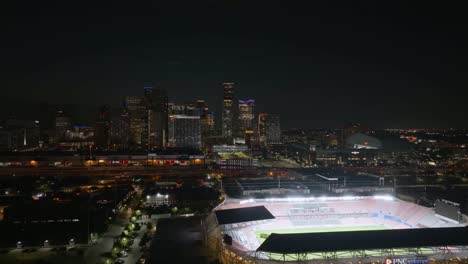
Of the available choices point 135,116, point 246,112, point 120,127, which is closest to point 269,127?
point 246,112

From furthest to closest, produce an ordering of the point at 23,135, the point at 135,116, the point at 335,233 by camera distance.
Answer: the point at 135,116 → the point at 23,135 → the point at 335,233

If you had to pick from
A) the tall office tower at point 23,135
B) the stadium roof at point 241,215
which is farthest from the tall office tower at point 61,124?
the stadium roof at point 241,215

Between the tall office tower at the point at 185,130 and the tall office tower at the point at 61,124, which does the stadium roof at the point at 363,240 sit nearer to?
the tall office tower at the point at 185,130

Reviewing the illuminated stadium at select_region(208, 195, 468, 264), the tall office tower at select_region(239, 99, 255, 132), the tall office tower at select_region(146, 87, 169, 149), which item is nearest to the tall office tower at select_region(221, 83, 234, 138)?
the tall office tower at select_region(239, 99, 255, 132)

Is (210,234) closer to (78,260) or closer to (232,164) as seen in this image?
(78,260)

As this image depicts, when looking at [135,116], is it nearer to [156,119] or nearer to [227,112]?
[156,119]

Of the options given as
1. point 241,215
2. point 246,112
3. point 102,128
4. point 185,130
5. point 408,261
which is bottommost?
point 408,261
